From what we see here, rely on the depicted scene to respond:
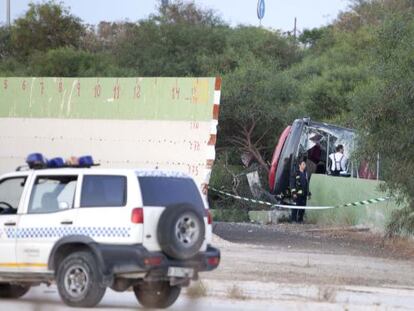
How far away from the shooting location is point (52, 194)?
525 inches

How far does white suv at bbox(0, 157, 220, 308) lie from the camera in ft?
40.8

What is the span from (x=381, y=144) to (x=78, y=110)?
263 inches

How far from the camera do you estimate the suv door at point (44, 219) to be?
12977mm

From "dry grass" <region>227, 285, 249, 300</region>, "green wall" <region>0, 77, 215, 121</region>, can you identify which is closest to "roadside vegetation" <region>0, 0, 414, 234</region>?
"green wall" <region>0, 77, 215, 121</region>

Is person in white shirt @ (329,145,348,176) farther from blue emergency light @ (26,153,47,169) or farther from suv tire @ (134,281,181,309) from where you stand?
blue emergency light @ (26,153,47,169)

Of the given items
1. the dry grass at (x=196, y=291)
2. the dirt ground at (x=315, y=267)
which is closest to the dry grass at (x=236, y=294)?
the dirt ground at (x=315, y=267)

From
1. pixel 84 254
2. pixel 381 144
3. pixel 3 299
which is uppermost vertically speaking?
pixel 381 144

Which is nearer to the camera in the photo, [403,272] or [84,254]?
[84,254]

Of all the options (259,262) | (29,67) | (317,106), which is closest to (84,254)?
(259,262)

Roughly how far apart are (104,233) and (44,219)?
3.20 ft

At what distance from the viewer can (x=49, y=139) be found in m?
23.5

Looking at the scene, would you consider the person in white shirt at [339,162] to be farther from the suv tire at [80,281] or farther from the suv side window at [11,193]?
the suv tire at [80,281]

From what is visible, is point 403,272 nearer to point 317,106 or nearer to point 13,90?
point 13,90

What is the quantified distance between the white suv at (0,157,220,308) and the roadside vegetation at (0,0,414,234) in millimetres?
9044
